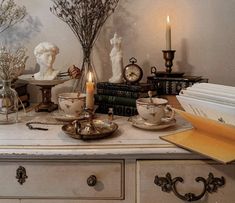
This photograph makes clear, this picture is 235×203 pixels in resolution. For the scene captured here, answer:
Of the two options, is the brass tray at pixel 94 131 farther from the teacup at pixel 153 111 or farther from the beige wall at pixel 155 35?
the beige wall at pixel 155 35

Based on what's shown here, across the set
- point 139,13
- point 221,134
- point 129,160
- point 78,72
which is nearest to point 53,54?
point 78,72

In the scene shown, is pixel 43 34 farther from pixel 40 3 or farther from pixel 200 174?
pixel 200 174

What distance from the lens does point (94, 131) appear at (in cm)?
89

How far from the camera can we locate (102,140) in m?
0.87

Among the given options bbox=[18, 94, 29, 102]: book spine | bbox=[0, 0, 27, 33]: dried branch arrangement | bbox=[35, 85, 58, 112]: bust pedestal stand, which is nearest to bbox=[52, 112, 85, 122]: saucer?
bbox=[35, 85, 58, 112]: bust pedestal stand

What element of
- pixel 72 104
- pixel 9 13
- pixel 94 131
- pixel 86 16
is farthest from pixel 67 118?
pixel 9 13

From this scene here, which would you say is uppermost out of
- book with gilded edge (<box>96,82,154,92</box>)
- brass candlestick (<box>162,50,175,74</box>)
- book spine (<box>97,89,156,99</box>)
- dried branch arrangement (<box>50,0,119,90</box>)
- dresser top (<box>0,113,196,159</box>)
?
dried branch arrangement (<box>50,0,119,90</box>)

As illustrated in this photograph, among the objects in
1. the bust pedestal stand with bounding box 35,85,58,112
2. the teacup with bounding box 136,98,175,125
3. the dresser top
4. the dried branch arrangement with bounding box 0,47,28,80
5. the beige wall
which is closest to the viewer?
the dresser top

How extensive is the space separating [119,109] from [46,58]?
1.02ft

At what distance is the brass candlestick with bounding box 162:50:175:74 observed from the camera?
1.20 metres

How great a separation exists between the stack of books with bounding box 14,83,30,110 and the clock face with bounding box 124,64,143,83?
0.39m

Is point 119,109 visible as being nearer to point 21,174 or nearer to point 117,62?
point 117,62

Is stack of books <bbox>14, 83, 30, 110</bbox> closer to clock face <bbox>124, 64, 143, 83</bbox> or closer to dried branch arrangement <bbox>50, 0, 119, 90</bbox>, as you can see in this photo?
dried branch arrangement <bbox>50, 0, 119, 90</bbox>

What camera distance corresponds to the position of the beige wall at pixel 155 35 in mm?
1278
